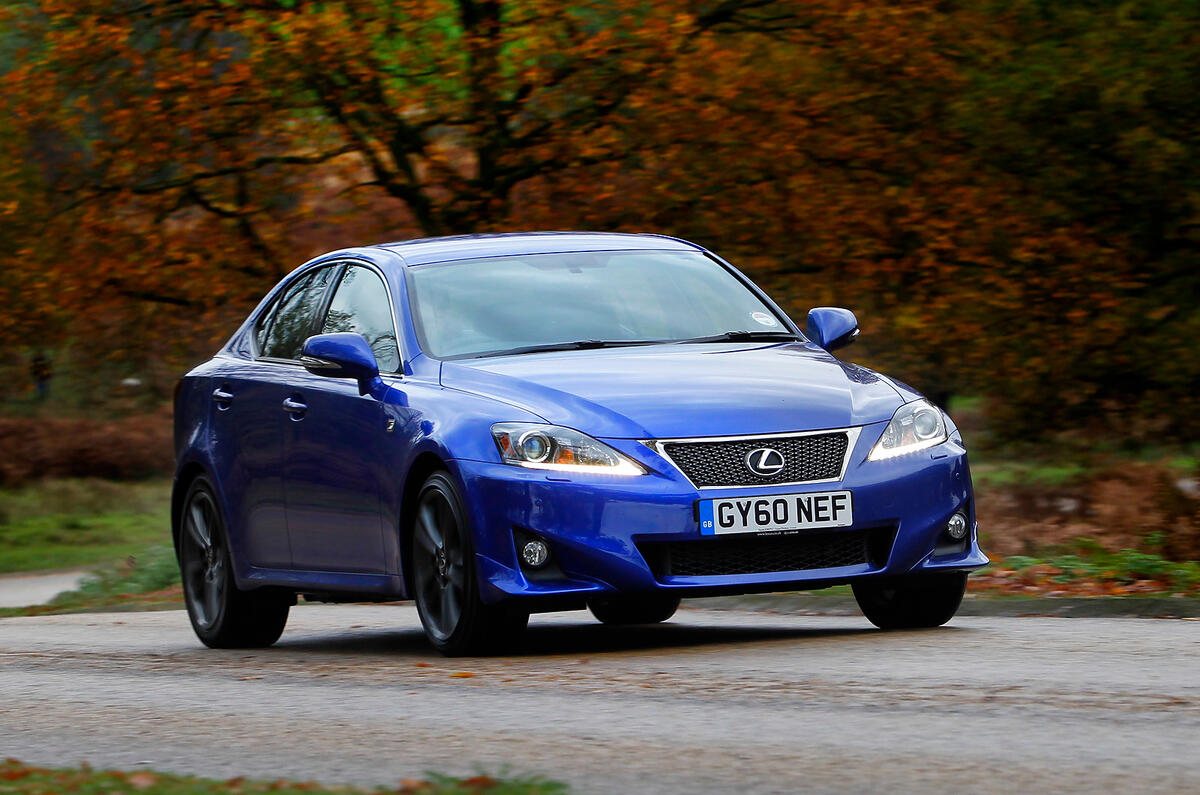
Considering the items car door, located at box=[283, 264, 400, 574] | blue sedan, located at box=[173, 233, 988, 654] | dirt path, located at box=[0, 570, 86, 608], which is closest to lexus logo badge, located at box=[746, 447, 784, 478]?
blue sedan, located at box=[173, 233, 988, 654]

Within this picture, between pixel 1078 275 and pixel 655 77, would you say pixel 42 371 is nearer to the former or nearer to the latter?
pixel 655 77

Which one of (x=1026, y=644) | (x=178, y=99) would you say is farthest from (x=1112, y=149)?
(x=1026, y=644)

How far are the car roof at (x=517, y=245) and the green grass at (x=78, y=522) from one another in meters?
25.1

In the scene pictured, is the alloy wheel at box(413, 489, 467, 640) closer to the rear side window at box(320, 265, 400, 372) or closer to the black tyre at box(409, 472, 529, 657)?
the black tyre at box(409, 472, 529, 657)

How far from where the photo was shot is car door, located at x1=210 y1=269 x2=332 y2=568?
1004cm

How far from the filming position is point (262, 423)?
10172 mm

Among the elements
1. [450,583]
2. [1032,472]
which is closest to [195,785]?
[450,583]

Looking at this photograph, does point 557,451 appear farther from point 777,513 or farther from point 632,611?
point 632,611

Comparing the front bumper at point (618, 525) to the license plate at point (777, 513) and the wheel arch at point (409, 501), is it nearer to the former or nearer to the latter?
the license plate at point (777, 513)

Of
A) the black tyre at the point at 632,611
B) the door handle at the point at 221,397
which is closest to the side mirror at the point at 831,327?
the black tyre at the point at 632,611

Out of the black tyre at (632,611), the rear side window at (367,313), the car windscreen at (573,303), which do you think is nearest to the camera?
the car windscreen at (573,303)

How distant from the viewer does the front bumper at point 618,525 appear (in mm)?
7988

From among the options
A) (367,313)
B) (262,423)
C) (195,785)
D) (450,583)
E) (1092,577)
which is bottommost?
(1092,577)

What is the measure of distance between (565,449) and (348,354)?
4.41 ft
